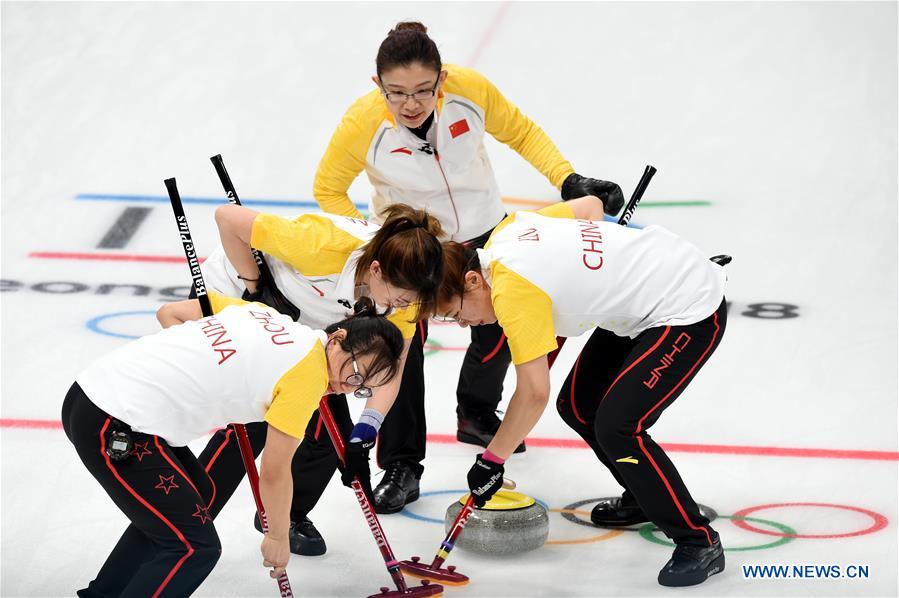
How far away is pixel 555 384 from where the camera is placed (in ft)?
16.4

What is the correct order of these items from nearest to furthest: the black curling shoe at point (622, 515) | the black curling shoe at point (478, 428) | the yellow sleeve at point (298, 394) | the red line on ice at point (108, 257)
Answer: the yellow sleeve at point (298, 394) → the black curling shoe at point (622, 515) → the black curling shoe at point (478, 428) → the red line on ice at point (108, 257)

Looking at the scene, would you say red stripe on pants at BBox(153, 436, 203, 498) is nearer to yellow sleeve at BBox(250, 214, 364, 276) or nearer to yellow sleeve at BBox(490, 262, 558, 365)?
yellow sleeve at BBox(250, 214, 364, 276)

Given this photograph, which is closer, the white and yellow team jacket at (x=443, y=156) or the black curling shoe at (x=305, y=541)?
the black curling shoe at (x=305, y=541)

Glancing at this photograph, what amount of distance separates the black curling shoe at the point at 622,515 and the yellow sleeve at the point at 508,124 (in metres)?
1.03

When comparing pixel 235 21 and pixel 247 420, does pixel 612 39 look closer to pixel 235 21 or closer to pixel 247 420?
pixel 235 21

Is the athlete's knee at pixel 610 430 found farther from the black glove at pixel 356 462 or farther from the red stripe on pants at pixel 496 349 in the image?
the red stripe on pants at pixel 496 349

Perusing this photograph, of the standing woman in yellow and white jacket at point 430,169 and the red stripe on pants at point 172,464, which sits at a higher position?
the standing woman in yellow and white jacket at point 430,169

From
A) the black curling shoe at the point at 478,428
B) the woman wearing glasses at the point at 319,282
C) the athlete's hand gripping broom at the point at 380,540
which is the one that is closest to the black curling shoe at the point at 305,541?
the woman wearing glasses at the point at 319,282

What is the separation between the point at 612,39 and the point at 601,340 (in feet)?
16.5

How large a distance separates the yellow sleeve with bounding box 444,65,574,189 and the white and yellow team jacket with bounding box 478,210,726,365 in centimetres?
70

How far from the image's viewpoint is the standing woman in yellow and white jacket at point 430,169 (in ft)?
12.9

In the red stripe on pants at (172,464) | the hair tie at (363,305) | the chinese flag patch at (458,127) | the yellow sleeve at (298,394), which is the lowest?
the red stripe on pants at (172,464)

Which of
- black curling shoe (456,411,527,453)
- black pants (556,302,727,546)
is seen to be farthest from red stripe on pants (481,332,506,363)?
black pants (556,302,727,546)

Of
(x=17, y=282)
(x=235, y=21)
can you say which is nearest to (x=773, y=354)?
(x=17, y=282)
